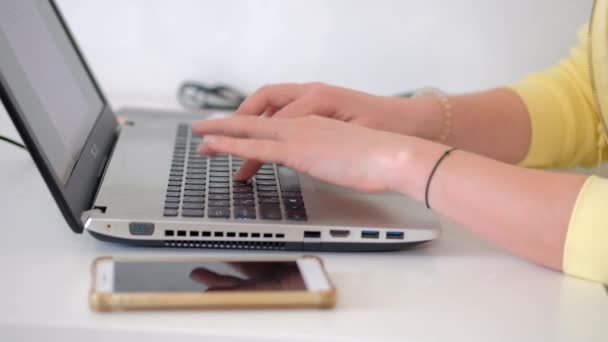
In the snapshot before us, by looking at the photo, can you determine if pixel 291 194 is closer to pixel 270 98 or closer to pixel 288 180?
pixel 288 180

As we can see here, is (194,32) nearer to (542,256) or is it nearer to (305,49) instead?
(305,49)

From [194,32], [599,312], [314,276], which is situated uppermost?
[194,32]

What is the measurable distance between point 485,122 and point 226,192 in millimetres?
377

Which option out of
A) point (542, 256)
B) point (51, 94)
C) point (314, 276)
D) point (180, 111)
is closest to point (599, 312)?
point (542, 256)

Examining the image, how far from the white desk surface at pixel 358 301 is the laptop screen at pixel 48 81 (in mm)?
69

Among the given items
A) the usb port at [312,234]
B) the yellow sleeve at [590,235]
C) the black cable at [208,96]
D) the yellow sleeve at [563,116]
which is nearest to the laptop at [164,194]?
the usb port at [312,234]

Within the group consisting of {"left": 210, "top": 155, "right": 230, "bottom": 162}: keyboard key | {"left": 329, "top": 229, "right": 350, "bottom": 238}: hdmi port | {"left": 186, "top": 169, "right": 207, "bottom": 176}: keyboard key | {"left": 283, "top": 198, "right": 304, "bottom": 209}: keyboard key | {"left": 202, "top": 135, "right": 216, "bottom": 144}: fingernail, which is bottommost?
{"left": 329, "top": 229, "right": 350, "bottom": 238}: hdmi port

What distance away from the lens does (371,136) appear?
63 cm

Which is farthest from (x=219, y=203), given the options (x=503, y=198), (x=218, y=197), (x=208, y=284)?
(x=503, y=198)

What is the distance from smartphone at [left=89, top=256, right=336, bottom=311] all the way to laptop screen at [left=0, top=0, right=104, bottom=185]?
0.12m

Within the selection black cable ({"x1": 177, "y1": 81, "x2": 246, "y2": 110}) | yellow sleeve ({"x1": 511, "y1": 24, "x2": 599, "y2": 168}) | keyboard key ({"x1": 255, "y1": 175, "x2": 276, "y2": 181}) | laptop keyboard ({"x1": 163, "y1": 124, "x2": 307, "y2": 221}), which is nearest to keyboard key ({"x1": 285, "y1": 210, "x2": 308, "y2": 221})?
laptop keyboard ({"x1": 163, "y1": 124, "x2": 307, "y2": 221})

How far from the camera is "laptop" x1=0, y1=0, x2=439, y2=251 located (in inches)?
22.7

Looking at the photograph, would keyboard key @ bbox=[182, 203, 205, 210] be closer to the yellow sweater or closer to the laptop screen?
the laptop screen

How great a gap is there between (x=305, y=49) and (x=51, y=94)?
646 mm
